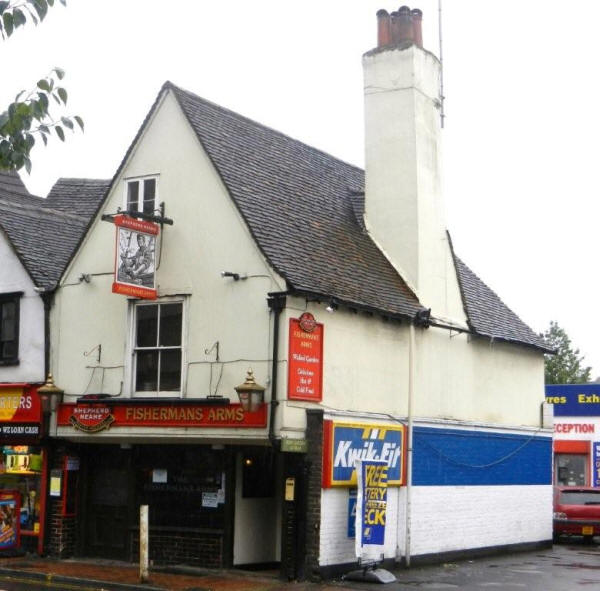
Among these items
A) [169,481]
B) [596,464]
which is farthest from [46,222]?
[596,464]

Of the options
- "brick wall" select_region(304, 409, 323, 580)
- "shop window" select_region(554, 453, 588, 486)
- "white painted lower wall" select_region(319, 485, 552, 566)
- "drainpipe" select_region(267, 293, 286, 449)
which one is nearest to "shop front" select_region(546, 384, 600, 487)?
"shop window" select_region(554, 453, 588, 486)

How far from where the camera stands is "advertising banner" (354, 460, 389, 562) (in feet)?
61.0

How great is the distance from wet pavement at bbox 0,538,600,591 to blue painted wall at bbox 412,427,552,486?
180 centimetres

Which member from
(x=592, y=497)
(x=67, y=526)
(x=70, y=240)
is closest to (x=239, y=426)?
(x=67, y=526)

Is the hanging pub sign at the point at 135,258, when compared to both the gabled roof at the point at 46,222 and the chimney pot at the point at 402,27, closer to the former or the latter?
the gabled roof at the point at 46,222

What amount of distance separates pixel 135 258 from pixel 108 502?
5.10 meters

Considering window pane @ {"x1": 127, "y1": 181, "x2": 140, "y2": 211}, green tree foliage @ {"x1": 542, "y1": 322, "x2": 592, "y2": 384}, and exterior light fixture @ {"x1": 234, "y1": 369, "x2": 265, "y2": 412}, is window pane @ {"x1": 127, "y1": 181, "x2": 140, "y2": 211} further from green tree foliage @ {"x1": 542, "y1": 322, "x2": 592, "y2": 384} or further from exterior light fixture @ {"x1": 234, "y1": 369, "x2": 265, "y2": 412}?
green tree foliage @ {"x1": 542, "y1": 322, "x2": 592, "y2": 384}

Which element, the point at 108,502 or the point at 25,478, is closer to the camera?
the point at 108,502

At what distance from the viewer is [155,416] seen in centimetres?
1931

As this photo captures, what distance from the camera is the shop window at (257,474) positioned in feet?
64.9

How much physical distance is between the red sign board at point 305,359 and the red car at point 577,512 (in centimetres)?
1182

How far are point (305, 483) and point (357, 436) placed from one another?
57.2 inches

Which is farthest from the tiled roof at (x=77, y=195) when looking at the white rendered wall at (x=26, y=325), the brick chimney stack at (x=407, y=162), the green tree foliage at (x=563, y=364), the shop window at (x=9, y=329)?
the green tree foliage at (x=563, y=364)

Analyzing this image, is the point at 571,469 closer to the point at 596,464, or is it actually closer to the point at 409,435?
the point at 596,464
